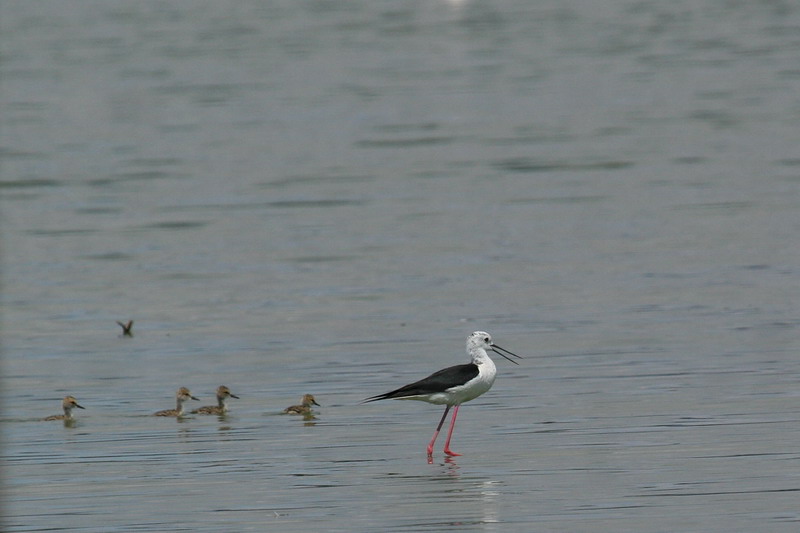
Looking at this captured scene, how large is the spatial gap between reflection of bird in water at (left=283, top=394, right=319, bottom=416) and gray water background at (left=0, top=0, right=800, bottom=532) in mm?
165

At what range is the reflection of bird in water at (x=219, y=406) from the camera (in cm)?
1437

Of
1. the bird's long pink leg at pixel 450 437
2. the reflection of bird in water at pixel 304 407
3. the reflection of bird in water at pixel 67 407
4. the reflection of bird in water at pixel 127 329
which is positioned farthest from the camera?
the reflection of bird in water at pixel 127 329

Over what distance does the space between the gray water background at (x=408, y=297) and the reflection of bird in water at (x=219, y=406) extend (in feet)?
0.45

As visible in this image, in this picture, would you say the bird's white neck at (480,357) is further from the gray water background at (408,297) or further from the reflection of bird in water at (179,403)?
the reflection of bird in water at (179,403)

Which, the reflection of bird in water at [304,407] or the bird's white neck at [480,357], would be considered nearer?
the bird's white neck at [480,357]

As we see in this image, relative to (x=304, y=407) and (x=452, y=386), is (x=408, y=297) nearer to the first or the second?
(x=304, y=407)

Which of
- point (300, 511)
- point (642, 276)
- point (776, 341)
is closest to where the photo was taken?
point (300, 511)

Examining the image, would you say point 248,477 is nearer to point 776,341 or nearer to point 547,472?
point 547,472

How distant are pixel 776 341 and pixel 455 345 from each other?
3249 millimetres

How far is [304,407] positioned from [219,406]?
3.20 ft

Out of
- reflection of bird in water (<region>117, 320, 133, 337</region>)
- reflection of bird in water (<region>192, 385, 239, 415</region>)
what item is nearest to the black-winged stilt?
reflection of bird in water (<region>192, 385, 239, 415</region>)

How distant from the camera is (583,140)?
32.9m

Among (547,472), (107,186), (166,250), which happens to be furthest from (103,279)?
(547,472)

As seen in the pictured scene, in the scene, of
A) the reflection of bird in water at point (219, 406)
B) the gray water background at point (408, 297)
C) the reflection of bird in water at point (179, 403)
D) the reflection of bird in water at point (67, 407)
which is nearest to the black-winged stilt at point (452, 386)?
the gray water background at point (408, 297)
